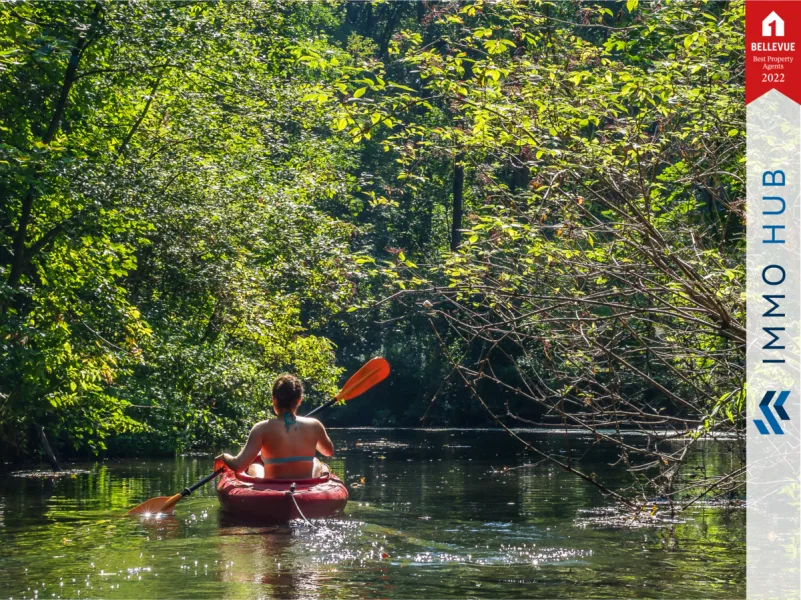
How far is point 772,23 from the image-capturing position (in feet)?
26.8

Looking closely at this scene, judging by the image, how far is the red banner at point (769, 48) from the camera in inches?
316

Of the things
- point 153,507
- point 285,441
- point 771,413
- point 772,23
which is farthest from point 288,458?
point 772,23

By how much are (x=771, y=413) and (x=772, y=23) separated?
2999mm

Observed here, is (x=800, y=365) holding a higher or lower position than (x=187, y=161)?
lower

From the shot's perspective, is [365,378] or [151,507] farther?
[365,378]

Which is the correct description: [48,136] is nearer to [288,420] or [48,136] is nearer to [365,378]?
[365,378]

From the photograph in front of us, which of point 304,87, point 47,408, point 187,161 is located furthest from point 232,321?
point 304,87

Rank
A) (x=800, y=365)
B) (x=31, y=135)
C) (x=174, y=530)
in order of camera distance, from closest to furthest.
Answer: (x=800, y=365) → (x=174, y=530) → (x=31, y=135)

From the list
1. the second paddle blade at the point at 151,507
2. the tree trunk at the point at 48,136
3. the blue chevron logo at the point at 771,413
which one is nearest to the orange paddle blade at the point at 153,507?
the second paddle blade at the point at 151,507

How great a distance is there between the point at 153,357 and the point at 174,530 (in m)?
8.66

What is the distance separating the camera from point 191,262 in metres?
18.2

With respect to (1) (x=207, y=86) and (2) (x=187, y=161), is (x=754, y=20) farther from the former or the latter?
(1) (x=207, y=86)

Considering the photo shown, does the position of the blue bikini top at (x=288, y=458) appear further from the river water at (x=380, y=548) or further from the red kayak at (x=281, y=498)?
the river water at (x=380, y=548)

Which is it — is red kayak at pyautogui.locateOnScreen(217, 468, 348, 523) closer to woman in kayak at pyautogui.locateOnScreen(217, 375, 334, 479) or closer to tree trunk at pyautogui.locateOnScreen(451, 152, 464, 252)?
woman in kayak at pyautogui.locateOnScreen(217, 375, 334, 479)
